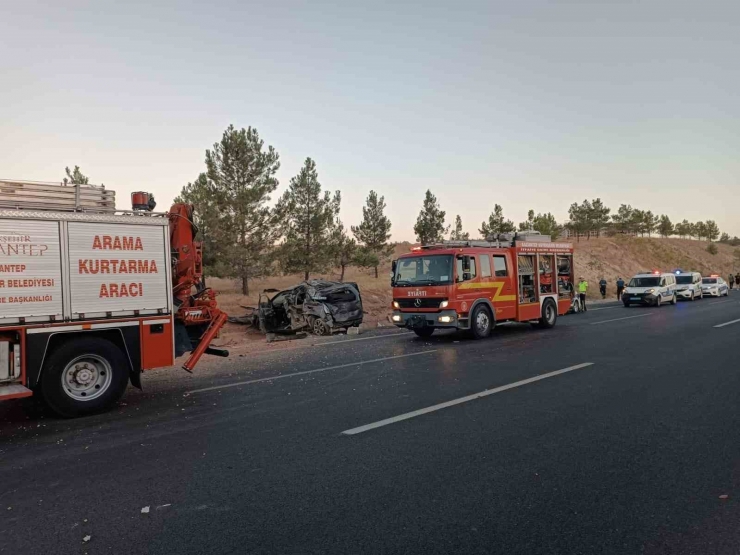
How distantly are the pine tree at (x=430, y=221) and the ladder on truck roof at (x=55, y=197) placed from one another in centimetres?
3741

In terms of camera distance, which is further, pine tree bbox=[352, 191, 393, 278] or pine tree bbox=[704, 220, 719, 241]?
pine tree bbox=[704, 220, 719, 241]

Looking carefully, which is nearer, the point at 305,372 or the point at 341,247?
the point at 305,372

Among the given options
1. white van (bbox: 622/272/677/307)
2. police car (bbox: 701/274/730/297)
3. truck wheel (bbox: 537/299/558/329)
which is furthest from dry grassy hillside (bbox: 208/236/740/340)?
truck wheel (bbox: 537/299/558/329)

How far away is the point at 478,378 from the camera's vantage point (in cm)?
862

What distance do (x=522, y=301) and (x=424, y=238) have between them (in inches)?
1128

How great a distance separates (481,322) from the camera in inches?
562

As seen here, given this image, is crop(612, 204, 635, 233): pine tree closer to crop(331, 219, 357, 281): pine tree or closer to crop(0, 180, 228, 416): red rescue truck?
crop(331, 219, 357, 281): pine tree

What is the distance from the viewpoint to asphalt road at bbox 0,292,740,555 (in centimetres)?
342

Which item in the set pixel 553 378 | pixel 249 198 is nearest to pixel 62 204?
pixel 553 378

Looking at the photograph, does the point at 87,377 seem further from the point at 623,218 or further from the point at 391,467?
the point at 623,218

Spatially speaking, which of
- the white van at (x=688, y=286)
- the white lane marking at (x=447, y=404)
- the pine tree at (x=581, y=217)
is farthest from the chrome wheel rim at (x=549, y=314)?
the pine tree at (x=581, y=217)

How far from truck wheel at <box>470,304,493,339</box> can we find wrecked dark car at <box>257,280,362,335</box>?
484 cm

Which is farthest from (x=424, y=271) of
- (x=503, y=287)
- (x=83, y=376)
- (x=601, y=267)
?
(x=601, y=267)

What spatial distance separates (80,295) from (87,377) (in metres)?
1.13
